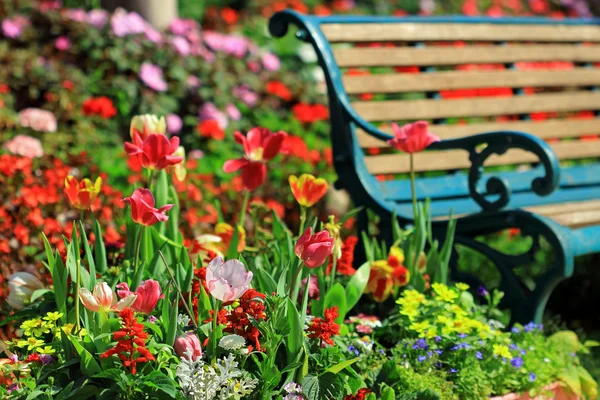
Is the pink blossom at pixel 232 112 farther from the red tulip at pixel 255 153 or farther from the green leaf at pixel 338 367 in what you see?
the green leaf at pixel 338 367

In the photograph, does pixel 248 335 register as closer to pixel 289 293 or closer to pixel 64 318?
pixel 289 293

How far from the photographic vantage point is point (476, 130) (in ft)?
12.0

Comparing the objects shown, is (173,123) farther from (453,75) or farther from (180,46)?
(453,75)

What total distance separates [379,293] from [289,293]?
58 centimetres

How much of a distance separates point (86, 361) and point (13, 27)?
3.46m

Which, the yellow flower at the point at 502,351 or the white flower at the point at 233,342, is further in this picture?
the yellow flower at the point at 502,351

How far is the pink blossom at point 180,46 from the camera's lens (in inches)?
201

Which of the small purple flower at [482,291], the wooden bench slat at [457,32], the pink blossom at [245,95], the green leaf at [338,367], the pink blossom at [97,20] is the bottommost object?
the small purple flower at [482,291]

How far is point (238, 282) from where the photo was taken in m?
2.01

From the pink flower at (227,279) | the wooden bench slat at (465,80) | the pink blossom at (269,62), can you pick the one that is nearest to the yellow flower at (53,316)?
the pink flower at (227,279)

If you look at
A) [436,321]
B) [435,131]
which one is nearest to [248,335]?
[436,321]

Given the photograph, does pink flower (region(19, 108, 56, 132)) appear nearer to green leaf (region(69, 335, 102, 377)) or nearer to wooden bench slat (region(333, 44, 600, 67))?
wooden bench slat (region(333, 44, 600, 67))

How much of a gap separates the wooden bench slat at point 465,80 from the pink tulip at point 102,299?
5.06 ft

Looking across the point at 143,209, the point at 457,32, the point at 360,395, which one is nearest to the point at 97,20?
the point at 457,32
